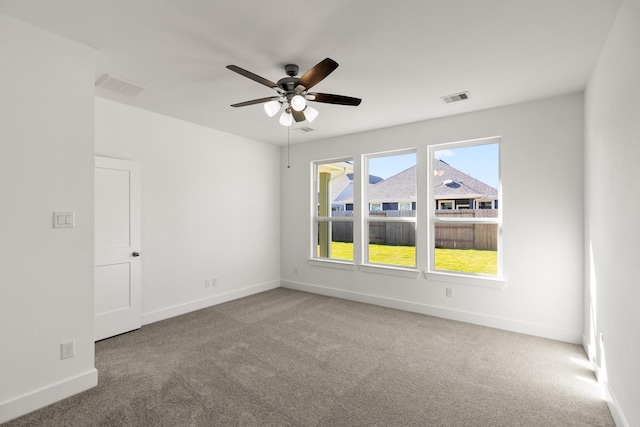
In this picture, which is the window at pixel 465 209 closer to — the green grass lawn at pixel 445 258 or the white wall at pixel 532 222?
the green grass lawn at pixel 445 258

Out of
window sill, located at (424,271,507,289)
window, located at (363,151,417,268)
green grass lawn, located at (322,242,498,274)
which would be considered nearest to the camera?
window sill, located at (424,271,507,289)

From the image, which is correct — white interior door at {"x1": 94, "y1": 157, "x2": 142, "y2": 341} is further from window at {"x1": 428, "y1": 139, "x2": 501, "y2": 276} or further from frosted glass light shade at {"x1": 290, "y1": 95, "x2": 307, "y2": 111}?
window at {"x1": 428, "y1": 139, "x2": 501, "y2": 276}

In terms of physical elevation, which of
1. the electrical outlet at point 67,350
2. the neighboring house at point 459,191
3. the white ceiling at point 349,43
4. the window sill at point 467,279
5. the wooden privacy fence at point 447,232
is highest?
the white ceiling at point 349,43

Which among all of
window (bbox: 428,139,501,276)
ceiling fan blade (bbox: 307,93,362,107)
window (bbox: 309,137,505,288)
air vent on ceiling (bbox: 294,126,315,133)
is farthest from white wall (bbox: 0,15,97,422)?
window (bbox: 428,139,501,276)

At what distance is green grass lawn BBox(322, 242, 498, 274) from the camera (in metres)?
4.02

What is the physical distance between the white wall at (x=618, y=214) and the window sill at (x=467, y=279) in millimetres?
969

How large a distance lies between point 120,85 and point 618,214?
431 cm

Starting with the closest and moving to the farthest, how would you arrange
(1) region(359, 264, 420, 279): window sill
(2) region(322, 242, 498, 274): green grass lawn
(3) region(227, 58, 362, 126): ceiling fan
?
(3) region(227, 58, 362, 126): ceiling fan, (2) region(322, 242, 498, 274): green grass lawn, (1) region(359, 264, 420, 279): window sill

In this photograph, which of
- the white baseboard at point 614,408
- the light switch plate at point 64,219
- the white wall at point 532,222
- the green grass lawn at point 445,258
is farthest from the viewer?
the green grass lawn at point 445,258

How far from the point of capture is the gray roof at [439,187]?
4.11m

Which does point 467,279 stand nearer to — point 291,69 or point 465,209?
point 465,209

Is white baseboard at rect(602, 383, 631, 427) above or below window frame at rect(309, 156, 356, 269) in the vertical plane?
below

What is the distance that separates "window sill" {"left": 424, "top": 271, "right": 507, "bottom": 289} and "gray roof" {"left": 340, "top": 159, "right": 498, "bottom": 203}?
3.42 ft

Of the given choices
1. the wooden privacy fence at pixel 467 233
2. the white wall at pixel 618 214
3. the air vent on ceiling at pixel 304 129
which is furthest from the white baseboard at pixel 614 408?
the air vent on ceiling at pixel 304 129
